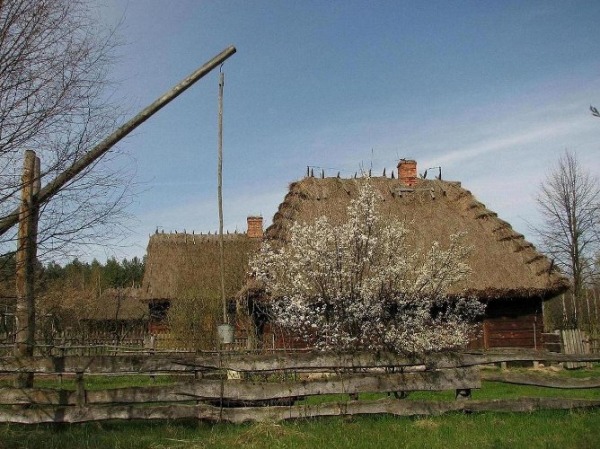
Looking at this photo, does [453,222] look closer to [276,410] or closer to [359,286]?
[359,286]

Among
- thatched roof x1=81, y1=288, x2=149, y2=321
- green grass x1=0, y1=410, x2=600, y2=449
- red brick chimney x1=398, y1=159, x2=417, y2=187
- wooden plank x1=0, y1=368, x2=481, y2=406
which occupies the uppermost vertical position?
red brick chimney x1=398, y1=159, x2=417, y2=187

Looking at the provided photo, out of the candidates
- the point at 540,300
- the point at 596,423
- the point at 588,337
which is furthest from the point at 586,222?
the point at 596,423

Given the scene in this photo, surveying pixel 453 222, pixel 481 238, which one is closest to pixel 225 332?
pixel 453 222

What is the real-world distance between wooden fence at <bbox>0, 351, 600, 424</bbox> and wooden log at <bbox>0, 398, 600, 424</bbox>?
1 centimetres

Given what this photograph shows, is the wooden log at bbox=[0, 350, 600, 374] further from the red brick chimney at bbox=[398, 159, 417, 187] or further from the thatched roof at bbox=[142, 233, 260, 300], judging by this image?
the red brick chimney at bbox=[398, 159, 417, 187]

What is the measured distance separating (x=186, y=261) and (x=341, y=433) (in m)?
21.5

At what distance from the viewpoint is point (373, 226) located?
45.5 feet

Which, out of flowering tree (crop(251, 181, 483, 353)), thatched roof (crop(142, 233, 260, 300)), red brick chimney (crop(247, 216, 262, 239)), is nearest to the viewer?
flowering tree (crop(251, 181, 483, 353))

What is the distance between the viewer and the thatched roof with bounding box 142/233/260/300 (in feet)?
77.9

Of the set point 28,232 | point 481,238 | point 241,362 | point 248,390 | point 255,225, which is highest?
point 255,225

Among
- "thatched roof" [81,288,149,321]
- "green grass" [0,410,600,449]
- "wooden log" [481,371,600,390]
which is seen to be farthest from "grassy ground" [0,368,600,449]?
"thatched roof" [81,288,149,321]

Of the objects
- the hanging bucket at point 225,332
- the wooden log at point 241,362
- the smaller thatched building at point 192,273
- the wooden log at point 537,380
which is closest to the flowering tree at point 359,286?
the hanging bucket at point 225,332

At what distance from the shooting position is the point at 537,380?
829 cm

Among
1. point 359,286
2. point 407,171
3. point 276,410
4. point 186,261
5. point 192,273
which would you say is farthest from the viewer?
point 186,261
